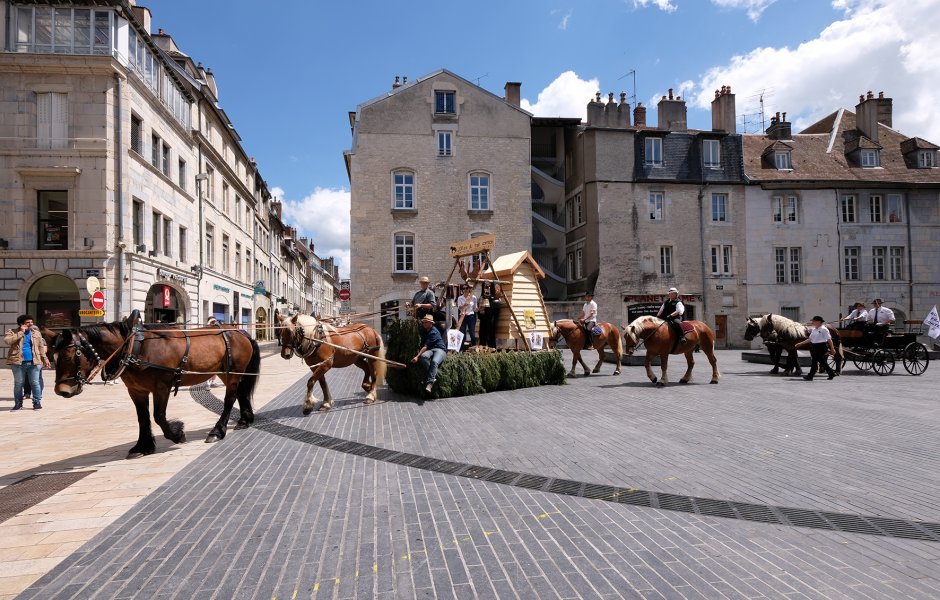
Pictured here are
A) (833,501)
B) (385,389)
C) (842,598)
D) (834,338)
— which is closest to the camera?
(842,598)

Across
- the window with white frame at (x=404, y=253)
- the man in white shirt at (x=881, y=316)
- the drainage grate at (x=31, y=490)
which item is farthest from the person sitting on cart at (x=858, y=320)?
the window with white frame at (x=404, y=253)

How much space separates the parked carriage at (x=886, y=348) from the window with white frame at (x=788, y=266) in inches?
696

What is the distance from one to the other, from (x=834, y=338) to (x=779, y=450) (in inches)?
423

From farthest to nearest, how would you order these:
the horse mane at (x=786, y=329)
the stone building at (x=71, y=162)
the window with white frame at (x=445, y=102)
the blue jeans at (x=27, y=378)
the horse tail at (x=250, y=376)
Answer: the window with white frame at (x=445, y=102) < the stone building at (x=71, y=162) < the horse mane at (x=786, y=329) < the blue jeans at (x=27, y=378) < the horse tail at (x=250, y=376)

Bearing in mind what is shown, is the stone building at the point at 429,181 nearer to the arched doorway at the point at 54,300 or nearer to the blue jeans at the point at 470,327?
the arched doorway at the point at 54,300

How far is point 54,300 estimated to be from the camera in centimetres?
2016

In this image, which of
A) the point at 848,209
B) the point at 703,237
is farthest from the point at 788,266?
the point at 703,237

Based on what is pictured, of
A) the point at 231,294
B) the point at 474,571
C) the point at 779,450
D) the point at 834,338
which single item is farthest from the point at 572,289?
the point at 474,571

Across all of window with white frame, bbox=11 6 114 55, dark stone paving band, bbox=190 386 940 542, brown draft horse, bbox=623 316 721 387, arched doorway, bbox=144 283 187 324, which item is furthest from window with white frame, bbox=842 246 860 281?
window with white frame, bbox=11 6 114 55

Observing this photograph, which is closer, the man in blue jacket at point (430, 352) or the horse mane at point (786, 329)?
the man in blue jacket at point (430, 352)

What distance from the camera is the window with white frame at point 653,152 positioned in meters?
31.5

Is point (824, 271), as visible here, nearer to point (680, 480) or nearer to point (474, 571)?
point (680, 480)

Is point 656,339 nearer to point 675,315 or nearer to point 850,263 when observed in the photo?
point 675,315

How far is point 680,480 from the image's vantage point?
203 inches
